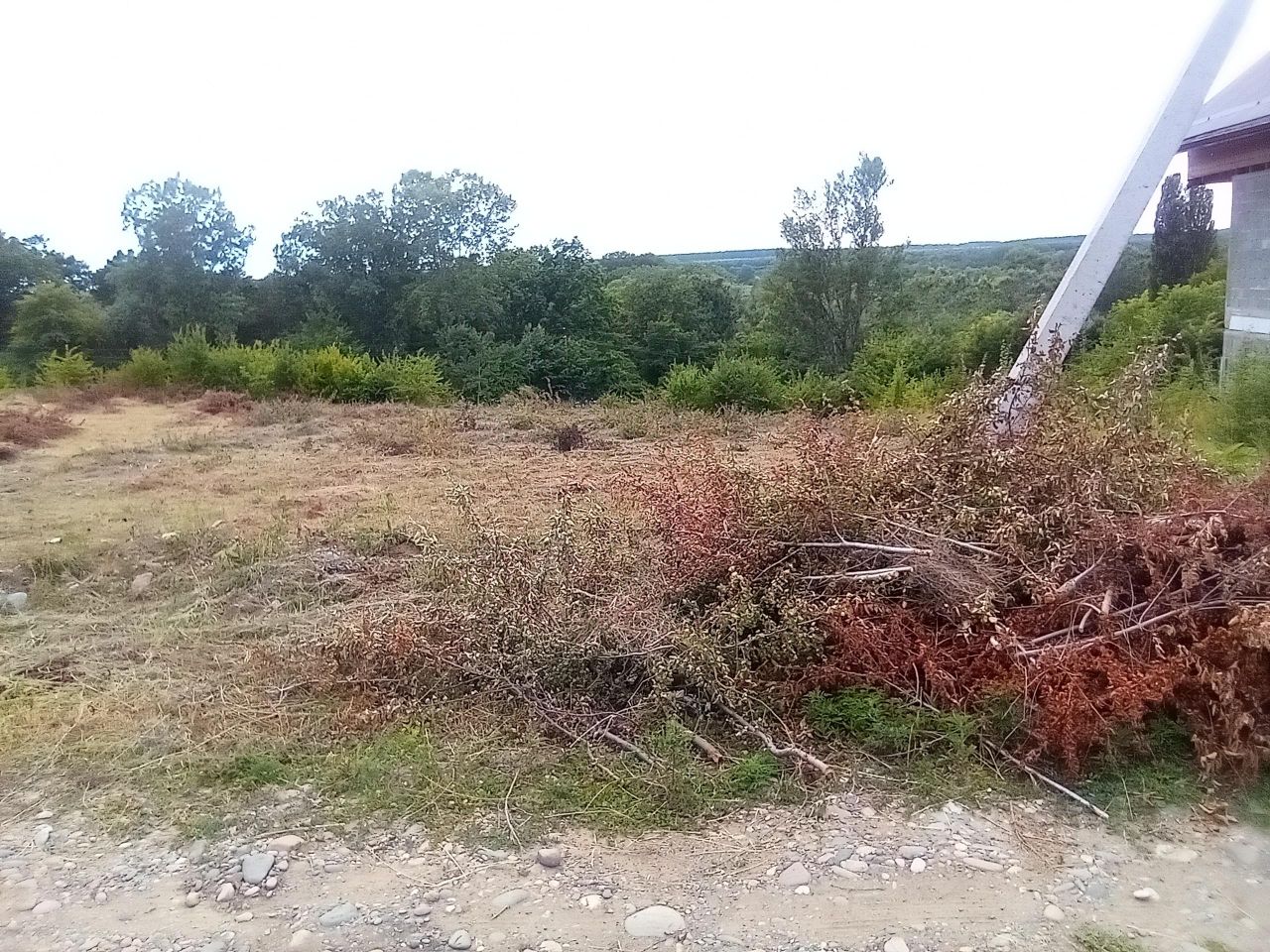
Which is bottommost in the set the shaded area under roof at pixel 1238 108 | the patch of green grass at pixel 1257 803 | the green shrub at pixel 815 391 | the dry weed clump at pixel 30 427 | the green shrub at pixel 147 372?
the green shrub at pixel 815 391

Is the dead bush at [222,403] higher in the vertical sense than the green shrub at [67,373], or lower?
lower

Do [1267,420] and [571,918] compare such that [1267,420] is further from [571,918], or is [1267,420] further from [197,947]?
[197,947]

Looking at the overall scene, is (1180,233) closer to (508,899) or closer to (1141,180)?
(1141,180)

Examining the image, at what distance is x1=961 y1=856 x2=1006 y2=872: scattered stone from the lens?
8.05 feet

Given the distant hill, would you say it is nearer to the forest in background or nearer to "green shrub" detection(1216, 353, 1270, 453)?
the forest in background

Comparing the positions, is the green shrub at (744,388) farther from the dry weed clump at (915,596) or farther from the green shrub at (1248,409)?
the dry weed clump at (915,596)

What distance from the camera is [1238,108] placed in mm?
6727

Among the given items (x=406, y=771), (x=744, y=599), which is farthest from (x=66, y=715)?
(x=744, y=599)

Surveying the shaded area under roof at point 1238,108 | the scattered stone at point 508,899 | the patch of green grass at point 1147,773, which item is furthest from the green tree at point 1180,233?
the scattered stone at point 508,899

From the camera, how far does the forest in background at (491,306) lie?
1600cm

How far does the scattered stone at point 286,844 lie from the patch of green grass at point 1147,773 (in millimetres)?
2285

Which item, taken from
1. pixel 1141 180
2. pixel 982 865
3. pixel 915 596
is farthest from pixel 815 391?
pixel 982 865

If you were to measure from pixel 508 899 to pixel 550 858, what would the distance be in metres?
0.19

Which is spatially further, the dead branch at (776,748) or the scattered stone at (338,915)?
the dead branch at (776,748)
